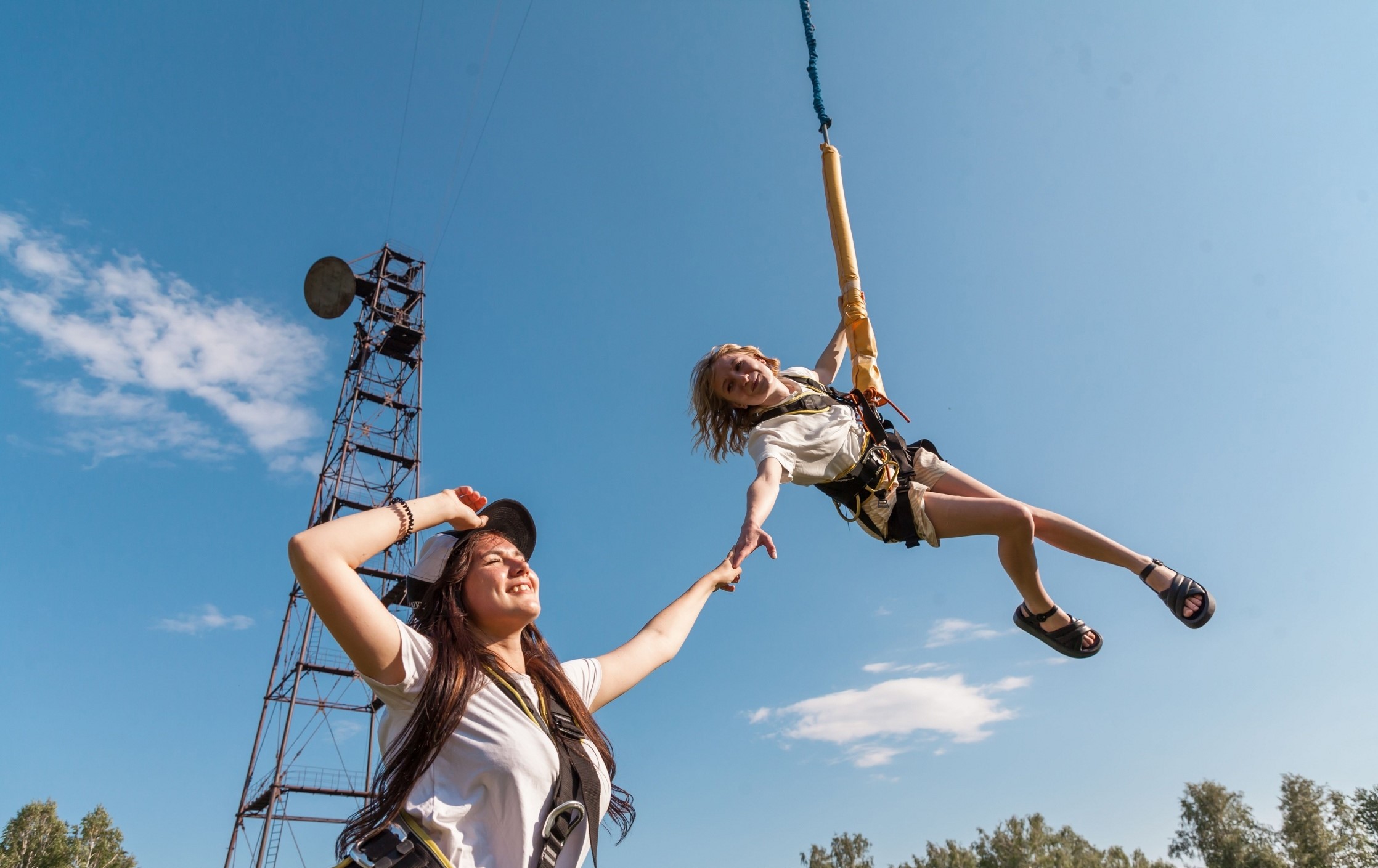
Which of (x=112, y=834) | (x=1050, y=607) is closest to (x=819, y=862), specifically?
(x=112, y=834)

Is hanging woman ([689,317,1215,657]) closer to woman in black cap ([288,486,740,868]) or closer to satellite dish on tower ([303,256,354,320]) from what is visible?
woman in black cap ([288,486,740,868])

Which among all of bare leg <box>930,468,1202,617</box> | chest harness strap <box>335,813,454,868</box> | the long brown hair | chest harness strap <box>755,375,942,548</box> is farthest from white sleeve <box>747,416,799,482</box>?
chest harness strap <box>335,813,454,868</box>

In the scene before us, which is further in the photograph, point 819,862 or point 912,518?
point 819,862

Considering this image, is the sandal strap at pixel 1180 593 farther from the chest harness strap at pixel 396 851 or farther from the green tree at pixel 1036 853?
the green tree at pixel 1036 853

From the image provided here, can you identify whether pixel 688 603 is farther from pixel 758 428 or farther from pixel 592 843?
pixel 758 428

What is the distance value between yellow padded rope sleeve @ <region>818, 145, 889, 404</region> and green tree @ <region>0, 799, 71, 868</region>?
5427cm

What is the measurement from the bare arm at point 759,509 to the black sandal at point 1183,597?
2091 millimetres

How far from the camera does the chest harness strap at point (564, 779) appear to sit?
2273 millimetres

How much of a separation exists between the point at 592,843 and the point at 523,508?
1197 millimetres

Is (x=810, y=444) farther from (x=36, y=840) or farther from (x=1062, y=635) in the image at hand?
(x=36, y=840)

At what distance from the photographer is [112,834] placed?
150 ft

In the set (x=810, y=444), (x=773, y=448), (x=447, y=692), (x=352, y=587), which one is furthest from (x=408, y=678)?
(x=810, y=444)

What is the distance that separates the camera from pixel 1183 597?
14.0 ft

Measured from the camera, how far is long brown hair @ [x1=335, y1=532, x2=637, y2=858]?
7.39ft
